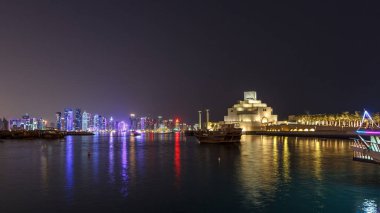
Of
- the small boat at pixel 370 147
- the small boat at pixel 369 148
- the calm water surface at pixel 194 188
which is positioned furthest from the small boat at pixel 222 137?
the small boat at pixel 370 147

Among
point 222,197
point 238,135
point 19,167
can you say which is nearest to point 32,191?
point 222,197

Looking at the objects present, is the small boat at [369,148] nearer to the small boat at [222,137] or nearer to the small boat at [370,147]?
the small boat at [370,147]

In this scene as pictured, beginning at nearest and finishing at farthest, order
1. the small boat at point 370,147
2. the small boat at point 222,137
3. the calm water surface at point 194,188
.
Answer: the calm water surface at point 194,188 < the small boat at point 370,147 < the small boat at point 222,137

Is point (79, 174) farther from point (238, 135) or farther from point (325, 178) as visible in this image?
point (238, 135)

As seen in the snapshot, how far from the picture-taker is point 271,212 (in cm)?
2148

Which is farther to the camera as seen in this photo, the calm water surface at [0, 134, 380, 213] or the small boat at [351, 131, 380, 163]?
the small boat at [351, 131, 380, 163]

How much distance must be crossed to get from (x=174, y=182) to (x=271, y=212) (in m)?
11.7

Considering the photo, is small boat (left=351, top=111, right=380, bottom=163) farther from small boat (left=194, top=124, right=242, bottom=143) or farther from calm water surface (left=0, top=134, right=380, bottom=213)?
small boat (left=194, top=124, right=242, bottom=143)

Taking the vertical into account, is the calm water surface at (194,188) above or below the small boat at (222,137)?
below

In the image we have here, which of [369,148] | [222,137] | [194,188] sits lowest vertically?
[194,188]

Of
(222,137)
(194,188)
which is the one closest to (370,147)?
(194,188)

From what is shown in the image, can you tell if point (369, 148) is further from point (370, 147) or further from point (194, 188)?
point (194, 188)

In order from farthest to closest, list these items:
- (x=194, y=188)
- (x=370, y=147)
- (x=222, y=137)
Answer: (x=222, y=137)
(x=370, y=147)
(x=194, y=188)

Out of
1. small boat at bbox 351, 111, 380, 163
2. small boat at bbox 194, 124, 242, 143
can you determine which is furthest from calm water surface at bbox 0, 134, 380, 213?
small boat at bbox 194, 124, 242, 143
